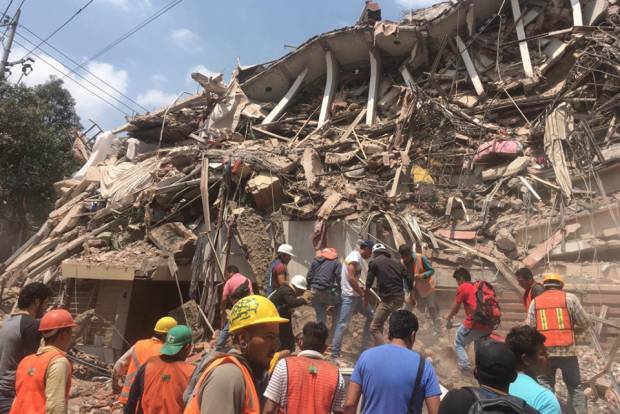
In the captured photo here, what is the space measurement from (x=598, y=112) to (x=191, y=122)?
12.3 meters

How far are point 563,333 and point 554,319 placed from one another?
0.43 ft

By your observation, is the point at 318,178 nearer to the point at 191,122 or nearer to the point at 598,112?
the point at 598,112

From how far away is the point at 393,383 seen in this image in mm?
2463

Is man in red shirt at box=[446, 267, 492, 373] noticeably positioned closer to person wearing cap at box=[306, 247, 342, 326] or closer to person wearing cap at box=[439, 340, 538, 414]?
person wearing cap at box=[306, 247, 342, 326]

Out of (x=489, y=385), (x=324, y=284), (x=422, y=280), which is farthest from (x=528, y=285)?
(x=489, y=385)

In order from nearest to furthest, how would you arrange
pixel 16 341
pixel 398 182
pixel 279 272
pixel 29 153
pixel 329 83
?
1. pixel 16 341
2. pixel 279 272
3. pixel 398 182
4. pixel 329 83
5. pixel 29 153

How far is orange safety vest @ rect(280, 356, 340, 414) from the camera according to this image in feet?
7.88

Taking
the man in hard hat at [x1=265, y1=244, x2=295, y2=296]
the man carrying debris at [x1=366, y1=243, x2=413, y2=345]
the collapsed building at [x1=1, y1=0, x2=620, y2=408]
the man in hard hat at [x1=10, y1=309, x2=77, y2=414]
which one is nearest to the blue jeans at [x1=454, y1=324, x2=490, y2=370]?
the man carrying debris at [x1=366, y1=243, x2=413, y2=345]

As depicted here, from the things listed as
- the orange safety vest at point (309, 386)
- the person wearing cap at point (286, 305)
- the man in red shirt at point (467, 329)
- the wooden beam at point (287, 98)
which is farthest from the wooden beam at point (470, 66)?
the orange safety vest at point (309, 386)

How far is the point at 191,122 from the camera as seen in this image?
15.4m

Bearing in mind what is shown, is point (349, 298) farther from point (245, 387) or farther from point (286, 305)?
point (245, 387)

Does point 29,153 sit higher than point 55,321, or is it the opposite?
point 29,153

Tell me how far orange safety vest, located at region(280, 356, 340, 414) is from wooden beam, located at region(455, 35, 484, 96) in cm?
1081

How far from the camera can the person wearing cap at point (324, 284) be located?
5.97m
